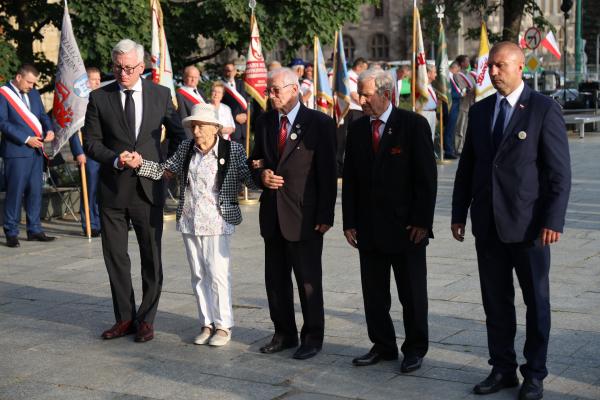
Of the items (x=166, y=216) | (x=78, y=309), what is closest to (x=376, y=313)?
(x=78, y=309)

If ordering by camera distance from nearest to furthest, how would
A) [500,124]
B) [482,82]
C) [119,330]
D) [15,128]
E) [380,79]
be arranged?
[500,124] < [380,79] < [119,330] < [15,128] < [482,82]

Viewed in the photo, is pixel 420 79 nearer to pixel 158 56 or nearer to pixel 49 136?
pixel 158 56

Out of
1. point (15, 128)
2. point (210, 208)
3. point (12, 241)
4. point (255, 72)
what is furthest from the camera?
point (255, 72)

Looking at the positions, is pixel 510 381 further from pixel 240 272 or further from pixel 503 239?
pixel 240 272

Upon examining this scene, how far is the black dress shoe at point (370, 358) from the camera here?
6.77 meters

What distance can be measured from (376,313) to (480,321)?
1.24m

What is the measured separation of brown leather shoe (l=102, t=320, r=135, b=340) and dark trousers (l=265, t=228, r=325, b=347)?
1.20m

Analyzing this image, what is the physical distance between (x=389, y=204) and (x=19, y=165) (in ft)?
22.7

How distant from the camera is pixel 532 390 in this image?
5.93m

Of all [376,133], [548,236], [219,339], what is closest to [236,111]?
[219,339]

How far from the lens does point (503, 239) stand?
19.6ft

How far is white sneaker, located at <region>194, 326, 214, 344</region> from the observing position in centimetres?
753

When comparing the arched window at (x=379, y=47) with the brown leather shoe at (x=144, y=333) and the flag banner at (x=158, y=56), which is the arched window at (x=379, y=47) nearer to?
the flag banner at (x=158, y=56)

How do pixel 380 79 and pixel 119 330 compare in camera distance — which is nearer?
pixel 380 79
